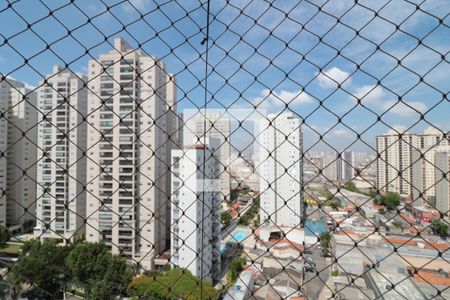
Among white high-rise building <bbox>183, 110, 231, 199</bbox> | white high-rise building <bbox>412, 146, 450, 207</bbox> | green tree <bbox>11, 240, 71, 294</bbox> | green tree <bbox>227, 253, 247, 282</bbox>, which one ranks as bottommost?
green tree <bbox>227, 253, 247, 282</bbox>

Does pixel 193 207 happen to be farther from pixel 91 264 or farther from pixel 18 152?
pixel 18 152

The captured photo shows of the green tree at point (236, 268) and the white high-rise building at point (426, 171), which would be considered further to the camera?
the green tree at point (236, 268)

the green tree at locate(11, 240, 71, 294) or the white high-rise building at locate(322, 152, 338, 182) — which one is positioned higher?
the white high-rise building at locate(322, 152, 338, 182)

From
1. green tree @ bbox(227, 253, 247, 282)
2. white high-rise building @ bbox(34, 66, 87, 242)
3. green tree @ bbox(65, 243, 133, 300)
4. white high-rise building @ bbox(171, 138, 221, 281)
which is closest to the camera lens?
white high-rise building @ bbox(171, 138, 221, 281)

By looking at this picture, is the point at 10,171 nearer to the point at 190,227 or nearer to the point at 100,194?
the point at 100,194

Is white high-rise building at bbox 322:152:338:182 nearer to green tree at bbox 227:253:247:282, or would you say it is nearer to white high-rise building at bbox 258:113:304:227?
white high-rise building at bbox 258:113:304:227

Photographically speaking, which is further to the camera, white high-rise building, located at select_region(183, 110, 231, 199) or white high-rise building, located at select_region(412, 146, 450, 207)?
white high-rise building, located at select_region(183, 110, 231, 199)

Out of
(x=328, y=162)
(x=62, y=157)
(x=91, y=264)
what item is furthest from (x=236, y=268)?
(x=328, y=162)

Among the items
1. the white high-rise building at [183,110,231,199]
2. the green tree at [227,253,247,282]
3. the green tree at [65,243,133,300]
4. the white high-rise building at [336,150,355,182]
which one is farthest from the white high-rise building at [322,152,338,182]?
the green tree at [227,253,247,282]

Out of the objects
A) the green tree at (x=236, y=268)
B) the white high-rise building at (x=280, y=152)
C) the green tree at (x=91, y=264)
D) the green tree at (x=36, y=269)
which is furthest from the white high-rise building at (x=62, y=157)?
the white high-rise building at (x=280, y=152)

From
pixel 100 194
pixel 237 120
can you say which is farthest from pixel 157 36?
pixel 100 194

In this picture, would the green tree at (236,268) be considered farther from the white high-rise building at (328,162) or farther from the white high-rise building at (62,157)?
the white high-rise building at (328,162)
